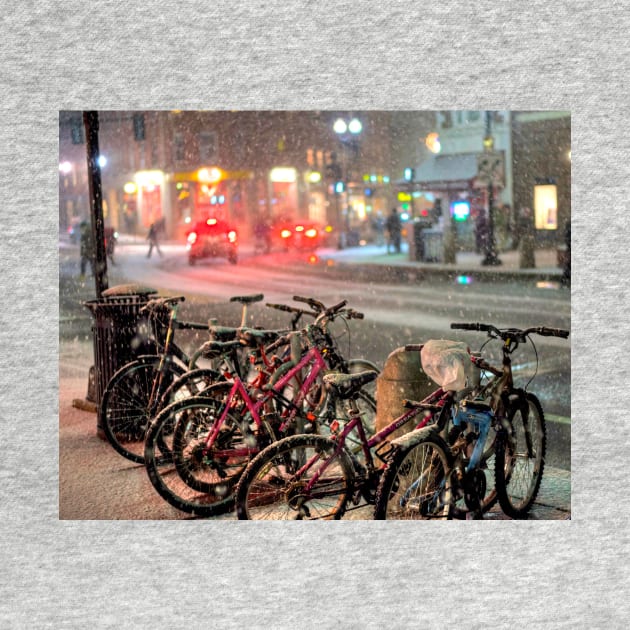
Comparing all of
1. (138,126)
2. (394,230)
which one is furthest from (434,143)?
(138,126)

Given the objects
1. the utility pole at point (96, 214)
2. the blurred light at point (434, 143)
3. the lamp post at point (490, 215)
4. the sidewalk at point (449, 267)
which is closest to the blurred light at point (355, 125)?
the sidewalk at point (449, 267)

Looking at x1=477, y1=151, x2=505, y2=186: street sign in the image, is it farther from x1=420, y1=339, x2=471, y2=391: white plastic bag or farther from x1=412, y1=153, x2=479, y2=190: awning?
x1=420, y1=339, x2=471, y2=391: white plastic bag

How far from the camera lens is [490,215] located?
931 inches

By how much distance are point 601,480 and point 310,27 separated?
87.7 inches

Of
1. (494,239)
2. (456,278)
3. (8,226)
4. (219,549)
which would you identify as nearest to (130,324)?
(8,226)

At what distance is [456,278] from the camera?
64.4 ft

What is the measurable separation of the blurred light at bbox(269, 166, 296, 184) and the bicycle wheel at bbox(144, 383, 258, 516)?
2291 cm

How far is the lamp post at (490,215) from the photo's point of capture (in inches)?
825

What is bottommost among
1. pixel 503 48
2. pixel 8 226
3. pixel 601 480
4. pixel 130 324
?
pixel 601 480

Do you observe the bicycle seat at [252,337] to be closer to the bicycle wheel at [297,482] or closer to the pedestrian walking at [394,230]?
the bicycle wheel at [297,482]

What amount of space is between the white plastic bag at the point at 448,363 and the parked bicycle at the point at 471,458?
60 mm

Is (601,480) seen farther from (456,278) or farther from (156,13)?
→ (456,278)

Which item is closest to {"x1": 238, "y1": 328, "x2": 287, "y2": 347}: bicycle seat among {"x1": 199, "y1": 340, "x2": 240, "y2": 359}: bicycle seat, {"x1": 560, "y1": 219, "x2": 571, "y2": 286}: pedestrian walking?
{"x1": 199, "y1": 340, "x2": 240, "y2": 359}: bicycle seat

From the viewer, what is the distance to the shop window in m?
21.6
